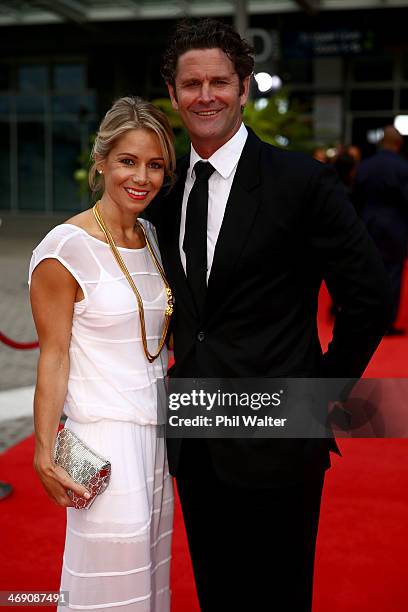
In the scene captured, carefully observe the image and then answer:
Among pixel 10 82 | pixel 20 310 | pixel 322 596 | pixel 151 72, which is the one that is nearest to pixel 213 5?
pixel 151 72

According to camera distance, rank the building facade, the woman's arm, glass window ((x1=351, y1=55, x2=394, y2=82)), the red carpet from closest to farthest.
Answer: the woman's arm
the red carpet
the building facade
glass window ((x1=351, y1=55, x2=394, y2=82))

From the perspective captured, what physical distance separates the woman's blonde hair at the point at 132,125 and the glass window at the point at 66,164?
20022mm

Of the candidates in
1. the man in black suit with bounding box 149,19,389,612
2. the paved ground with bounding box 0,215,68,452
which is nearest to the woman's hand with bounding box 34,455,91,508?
the man in black suit with bounding box 149,19,389,612

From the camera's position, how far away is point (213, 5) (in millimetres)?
17859

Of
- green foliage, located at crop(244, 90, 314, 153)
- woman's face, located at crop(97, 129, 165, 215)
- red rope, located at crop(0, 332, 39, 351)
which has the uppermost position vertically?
green foliage, located at crop(244, 90, 314, 153)

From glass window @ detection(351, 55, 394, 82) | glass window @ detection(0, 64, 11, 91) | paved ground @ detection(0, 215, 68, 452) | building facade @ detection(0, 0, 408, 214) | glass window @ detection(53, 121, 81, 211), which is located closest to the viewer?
paved ground @ detection(0, 215, 68, 452)

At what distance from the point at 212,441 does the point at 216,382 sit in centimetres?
17

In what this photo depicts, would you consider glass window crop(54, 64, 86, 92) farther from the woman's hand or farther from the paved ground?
the woman's hand

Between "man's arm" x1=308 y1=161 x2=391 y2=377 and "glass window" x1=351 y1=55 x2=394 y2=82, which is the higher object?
"glass window" x1=351 y1=55 x2=394 y2=82

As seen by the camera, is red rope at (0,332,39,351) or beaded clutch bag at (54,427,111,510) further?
red rope at (0,332,39,351)

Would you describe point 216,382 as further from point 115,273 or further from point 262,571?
point 262,571

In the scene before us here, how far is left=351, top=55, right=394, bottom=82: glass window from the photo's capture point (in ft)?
62.2

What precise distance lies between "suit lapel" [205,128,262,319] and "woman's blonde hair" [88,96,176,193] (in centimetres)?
25

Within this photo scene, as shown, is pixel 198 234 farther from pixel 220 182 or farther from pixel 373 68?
pixel 373 68
